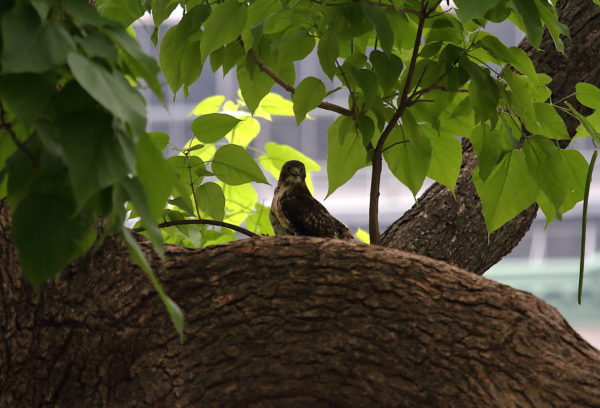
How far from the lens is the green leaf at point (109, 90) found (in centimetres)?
31

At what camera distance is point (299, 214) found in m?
1.16

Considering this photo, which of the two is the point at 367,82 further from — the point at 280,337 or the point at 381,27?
the point at 280,337

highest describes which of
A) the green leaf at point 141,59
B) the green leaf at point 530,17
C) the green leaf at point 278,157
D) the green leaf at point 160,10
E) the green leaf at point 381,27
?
the green leaf at point 278,157

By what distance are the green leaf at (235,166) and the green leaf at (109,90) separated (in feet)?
1.82

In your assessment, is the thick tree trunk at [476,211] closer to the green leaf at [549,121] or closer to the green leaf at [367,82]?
the green leaf at [549,121]

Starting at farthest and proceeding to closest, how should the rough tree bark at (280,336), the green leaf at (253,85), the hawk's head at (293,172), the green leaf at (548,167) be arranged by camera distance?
the hawk's head at (293,172), the green leaf at (253,85), the green leaf at (548,167), the rough tree bark at (280,336)

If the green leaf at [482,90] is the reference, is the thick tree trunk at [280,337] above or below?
below

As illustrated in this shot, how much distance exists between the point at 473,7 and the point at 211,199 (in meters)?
0.48

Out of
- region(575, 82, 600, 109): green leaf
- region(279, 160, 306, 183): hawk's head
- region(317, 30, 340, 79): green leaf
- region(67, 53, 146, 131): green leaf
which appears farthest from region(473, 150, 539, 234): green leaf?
region(67, 53, 146, 131): green leaf

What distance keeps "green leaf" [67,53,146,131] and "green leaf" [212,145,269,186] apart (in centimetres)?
56

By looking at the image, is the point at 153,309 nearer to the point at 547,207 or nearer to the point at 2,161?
the point at 2,161

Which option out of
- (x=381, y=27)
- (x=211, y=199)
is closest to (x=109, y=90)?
(x=381, y=27)

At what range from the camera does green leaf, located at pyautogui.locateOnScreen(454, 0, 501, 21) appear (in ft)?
1.77

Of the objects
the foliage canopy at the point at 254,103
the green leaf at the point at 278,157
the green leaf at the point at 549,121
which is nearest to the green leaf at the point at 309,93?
the foliage canopy at the point at 254,103
